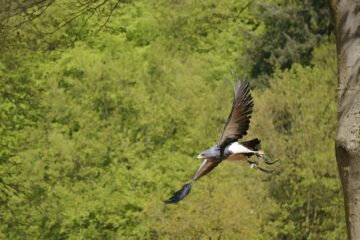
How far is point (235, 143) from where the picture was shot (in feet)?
28.8

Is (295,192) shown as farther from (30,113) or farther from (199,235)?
(30,113)

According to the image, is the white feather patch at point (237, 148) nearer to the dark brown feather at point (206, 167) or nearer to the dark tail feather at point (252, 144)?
the dark tail feather at point (252, 144)

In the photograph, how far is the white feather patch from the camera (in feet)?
28.2

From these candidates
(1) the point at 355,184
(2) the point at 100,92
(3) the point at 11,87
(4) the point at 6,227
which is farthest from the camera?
(2) the point at 100,92

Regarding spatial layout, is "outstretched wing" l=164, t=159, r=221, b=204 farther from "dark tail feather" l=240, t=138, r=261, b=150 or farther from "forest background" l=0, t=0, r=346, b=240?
"forest background" l=0, t=0, r=346, b=240

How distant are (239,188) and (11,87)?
7.29 m

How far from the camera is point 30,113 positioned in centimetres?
3666

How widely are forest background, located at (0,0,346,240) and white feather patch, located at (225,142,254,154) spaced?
1417cm

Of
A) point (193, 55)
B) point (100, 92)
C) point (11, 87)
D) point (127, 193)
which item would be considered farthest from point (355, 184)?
point (193, 55)

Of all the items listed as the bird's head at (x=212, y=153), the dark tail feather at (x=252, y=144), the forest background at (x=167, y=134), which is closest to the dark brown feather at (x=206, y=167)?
the bird's head at (x=212, y=153)

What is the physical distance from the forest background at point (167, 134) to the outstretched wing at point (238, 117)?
13838mm

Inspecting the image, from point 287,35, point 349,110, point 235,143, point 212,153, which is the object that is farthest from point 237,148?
point 287,35

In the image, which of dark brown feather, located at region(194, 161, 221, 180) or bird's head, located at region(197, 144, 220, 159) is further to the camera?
dark brown feather, located at region(194, 161, 221, 180)

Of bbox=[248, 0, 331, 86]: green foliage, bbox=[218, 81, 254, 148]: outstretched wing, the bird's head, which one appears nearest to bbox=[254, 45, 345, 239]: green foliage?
bbox=[248, 0, 331, 86]: green foliage
